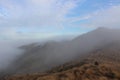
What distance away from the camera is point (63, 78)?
7805 inches

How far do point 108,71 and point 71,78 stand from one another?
1180 inches

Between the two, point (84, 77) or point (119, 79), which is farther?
point (84, 77)

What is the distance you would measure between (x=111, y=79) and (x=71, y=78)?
31.7 meters

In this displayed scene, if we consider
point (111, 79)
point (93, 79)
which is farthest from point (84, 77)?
point (111, 79)

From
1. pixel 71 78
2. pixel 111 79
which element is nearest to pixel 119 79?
pixel 111 79

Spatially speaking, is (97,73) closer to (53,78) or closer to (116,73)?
(116,73)

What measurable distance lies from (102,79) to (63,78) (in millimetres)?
30617

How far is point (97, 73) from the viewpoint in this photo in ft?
655

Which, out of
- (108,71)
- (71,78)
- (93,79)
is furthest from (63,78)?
(108,71)

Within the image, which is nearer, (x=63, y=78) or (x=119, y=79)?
(x=119, y=79)

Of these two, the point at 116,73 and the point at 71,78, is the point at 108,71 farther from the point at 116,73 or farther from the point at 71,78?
the point at 71,78

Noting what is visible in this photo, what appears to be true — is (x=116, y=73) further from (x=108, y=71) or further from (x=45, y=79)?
(x=45, y=79)

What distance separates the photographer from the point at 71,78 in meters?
200

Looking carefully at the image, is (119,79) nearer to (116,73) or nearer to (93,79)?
(116,73)
